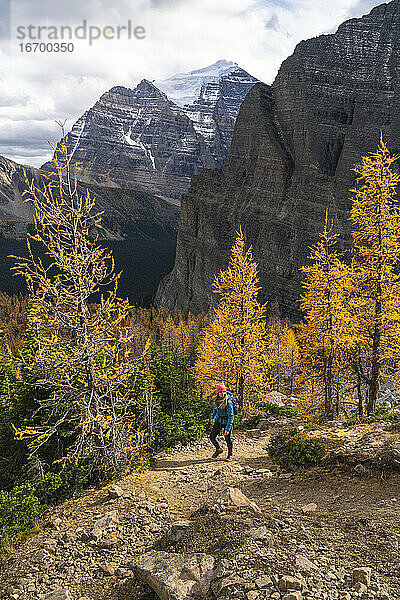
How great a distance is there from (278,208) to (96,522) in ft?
301

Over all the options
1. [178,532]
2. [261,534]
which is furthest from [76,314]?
[261,534]

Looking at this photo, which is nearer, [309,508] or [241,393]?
[309,508]

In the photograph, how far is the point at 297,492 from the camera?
920 centimetres

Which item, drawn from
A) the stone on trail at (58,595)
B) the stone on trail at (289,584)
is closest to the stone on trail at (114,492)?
the stone on trail at (58,595)

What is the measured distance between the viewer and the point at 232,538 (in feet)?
21.9

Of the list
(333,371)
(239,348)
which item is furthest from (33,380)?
(333,371)

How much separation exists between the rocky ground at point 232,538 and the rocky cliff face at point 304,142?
6885 centimetres

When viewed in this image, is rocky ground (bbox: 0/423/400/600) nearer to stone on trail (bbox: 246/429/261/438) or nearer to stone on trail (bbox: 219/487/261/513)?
stone on trail (bbox: 219/487/261/513)

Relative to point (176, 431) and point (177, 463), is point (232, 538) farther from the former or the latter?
point (176, 431)

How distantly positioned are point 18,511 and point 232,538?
5.69 meters

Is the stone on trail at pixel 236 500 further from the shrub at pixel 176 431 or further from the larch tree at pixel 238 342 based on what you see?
the larch tree at pixel 238 342

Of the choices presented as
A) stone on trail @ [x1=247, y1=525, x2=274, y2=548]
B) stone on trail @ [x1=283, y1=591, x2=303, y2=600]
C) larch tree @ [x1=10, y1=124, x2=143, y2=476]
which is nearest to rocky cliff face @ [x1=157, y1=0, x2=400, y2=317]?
larch tree @ [x1=10, y1=124, x2=143, y2=476]

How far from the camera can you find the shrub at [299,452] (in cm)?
1019

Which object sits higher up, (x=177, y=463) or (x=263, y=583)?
(x=263, y=583)
